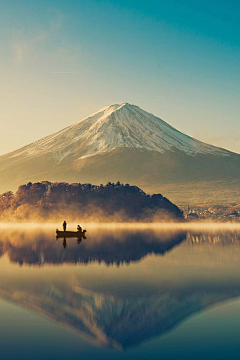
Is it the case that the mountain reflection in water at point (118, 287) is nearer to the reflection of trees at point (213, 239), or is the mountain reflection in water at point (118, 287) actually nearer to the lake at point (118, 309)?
the lake at point (118, 309)

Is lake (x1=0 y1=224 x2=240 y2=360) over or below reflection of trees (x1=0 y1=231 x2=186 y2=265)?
below

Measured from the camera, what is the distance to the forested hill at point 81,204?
12156 centimetres

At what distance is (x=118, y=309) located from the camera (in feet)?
66.2

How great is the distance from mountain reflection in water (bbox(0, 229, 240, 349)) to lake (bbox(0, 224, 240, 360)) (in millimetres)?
45

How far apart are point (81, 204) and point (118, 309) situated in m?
106

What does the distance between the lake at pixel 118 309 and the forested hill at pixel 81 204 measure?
84.7 m

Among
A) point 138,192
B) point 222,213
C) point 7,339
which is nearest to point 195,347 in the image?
point 7,339

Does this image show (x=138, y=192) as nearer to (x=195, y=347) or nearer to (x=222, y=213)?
(x=222, y=213)

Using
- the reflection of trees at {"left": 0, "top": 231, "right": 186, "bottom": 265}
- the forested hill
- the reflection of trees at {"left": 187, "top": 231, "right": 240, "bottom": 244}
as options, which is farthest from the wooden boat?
the forested hill


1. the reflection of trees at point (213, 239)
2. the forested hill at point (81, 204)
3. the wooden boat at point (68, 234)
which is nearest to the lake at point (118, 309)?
the reflection of trees at point (213, 239)

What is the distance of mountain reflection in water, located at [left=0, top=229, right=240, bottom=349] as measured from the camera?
1806cm

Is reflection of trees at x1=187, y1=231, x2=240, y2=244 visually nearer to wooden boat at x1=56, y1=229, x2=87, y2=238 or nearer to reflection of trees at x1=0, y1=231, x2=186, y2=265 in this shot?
reflection of trees at x1=0, y1=231, x2=186, y2=265

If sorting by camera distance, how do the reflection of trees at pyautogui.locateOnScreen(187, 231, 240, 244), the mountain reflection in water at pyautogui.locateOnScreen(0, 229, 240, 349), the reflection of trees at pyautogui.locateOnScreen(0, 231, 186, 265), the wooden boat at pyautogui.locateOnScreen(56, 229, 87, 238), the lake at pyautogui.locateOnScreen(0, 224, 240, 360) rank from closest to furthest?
the lake at pyautogui.locateOnScreen(0, 224, 240, 360)
the mountain reflection in water at pyautogui.locateOnScreen(0, 229, 240, 349)
the reflection of trees at pyautogui.locateOnScreen(0, 231, 186, 265)
the reflection of trees at pyautogui.locateOnScreen(187, 231, 240, 244)
the wooden boat at pyautogui.locateOnScreen(56, 229, 87, 238)

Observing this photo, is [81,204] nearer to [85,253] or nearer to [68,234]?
[68,234]
